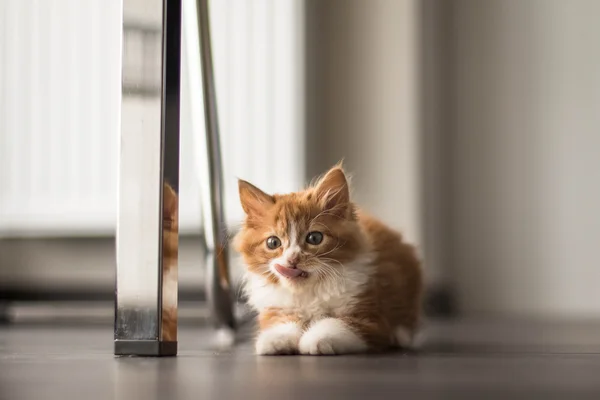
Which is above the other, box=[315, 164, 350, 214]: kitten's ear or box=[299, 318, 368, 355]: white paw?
box=[315, 164, 350, 214]: kitten's ear

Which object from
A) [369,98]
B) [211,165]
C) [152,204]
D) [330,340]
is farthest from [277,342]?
[369,98]

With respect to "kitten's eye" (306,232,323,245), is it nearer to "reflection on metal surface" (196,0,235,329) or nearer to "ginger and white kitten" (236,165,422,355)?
"ginger and white kitten" (236,165,422,355)

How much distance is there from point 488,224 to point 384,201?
471 millimetres

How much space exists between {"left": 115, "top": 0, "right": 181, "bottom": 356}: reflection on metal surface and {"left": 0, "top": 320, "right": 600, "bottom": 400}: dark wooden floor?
64 mm

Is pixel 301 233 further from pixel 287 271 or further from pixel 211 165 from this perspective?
pixel 211 165

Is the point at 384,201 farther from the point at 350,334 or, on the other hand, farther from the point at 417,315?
the point at 350,334

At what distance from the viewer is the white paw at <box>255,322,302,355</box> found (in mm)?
1209

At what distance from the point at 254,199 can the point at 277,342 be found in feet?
0.82

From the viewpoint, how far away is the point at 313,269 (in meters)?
1.26

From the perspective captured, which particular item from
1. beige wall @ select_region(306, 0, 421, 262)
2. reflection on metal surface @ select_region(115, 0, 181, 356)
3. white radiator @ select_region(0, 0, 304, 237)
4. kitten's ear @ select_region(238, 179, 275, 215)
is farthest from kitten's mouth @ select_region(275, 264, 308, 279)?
beige wall @ select_region(306, 0, 421, 262)

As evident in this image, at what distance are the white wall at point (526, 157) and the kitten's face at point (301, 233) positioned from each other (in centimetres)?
229

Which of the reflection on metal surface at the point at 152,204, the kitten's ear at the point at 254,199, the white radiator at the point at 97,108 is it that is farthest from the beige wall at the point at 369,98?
the reflection on metal surface at the point at 152,204

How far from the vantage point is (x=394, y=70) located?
3.56 meters

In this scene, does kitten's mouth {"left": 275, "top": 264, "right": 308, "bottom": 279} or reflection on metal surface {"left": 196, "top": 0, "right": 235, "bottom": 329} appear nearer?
kitten's mouth {"left": 275, "top": 264, "right": 308, "bottom": 279}
